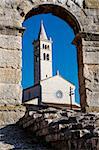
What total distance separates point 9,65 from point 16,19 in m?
1.50

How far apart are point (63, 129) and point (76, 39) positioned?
15.1ft

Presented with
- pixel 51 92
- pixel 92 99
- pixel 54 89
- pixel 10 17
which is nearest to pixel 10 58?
pixel 10 17

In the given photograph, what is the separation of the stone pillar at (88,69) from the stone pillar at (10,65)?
1.95 m

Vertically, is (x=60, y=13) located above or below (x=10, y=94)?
above

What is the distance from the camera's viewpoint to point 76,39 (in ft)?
32.8

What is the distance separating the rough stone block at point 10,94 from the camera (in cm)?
859

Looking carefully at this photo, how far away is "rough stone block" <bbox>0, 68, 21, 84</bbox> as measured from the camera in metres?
8.82

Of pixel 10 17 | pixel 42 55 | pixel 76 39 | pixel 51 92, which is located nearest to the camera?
pixel 10 17

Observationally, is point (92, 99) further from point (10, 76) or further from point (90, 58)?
point (10, 76)

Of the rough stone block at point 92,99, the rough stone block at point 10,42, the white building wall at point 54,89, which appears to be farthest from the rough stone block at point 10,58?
the white building wall at point 54,89

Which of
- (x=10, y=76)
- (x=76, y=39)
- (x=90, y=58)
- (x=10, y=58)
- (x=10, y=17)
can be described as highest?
(x=10, y=17)

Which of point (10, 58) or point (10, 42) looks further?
point (10, 42)

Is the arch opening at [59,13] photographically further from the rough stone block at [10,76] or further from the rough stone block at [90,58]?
the rough stone block at [10,76]

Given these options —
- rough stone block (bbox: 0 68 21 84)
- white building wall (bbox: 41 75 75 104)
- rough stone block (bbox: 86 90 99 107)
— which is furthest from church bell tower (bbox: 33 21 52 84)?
rough stone block (bbox: 0 68 21 84)
